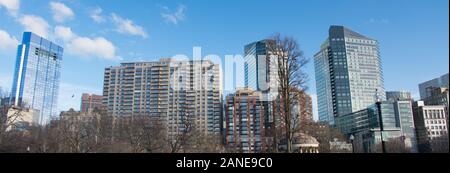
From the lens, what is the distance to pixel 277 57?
1595cm

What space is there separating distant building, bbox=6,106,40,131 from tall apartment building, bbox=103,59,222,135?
1082 centimetres

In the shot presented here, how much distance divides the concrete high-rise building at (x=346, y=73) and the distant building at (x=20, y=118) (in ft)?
84.9

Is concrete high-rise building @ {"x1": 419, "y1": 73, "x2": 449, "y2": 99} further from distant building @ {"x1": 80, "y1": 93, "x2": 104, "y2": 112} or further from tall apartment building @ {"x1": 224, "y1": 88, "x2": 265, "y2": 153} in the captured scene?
distant building @ {"x1": 80, "y1": 93, "x2": 104, "y2": 112}

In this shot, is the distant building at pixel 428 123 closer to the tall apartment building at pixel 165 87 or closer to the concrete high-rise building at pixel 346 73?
the concrete high-rise building at pixel 346 73

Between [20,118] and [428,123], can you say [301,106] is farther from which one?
[428,123]

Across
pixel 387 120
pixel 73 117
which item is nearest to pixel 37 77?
pixel 73 117

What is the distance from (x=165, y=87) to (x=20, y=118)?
88.6 feet

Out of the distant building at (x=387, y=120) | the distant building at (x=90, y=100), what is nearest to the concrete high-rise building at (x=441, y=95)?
the distant building at (x=387, y=120)

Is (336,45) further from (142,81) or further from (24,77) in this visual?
(24,77)

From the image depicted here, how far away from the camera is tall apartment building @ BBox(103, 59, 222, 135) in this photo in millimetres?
56688

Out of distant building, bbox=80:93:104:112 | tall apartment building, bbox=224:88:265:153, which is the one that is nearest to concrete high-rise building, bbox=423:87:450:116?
tall apartment building, bbox=224:88:265:153

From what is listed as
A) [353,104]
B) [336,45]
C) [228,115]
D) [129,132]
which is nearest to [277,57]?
[129,132]
